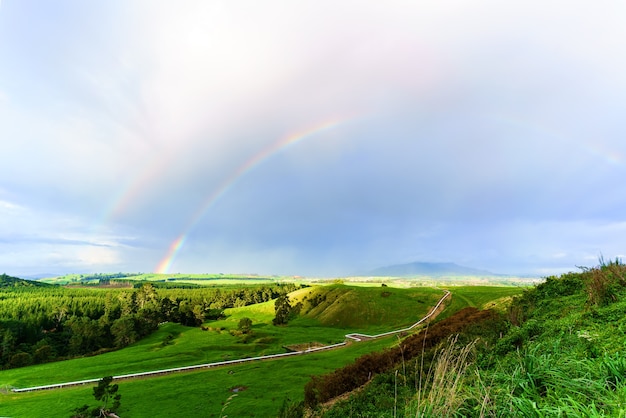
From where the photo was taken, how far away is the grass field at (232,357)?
40.0 metres

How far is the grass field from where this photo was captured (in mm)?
40000

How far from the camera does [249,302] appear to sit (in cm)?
14988

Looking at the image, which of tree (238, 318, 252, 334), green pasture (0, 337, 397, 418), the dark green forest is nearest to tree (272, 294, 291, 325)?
tree (238, 318, 252, 334)

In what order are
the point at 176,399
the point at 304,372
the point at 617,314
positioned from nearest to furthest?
1. the point at 617,314
2. the point at 176,399
3. the point at 304,372

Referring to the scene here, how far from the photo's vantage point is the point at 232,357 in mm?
65000

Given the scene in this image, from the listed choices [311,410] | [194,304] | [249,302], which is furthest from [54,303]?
[311,410]

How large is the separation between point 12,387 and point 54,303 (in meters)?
91.8

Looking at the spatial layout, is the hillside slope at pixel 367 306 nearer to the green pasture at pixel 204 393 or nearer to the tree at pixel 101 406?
the green pasture at pixel 204 393

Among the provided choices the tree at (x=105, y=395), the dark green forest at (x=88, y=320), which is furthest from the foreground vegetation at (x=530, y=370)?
the dark green forest at (x=88, y=320)

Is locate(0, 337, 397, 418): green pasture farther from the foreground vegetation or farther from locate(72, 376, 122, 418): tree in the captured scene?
the foreground vegetation

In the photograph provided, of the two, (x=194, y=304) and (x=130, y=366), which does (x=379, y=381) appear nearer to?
(x=130, y=366)

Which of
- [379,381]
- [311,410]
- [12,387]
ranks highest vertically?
[379,381]

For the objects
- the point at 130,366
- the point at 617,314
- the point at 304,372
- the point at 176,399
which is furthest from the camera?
the point at 130,366

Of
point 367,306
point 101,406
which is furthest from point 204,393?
point 367,306
